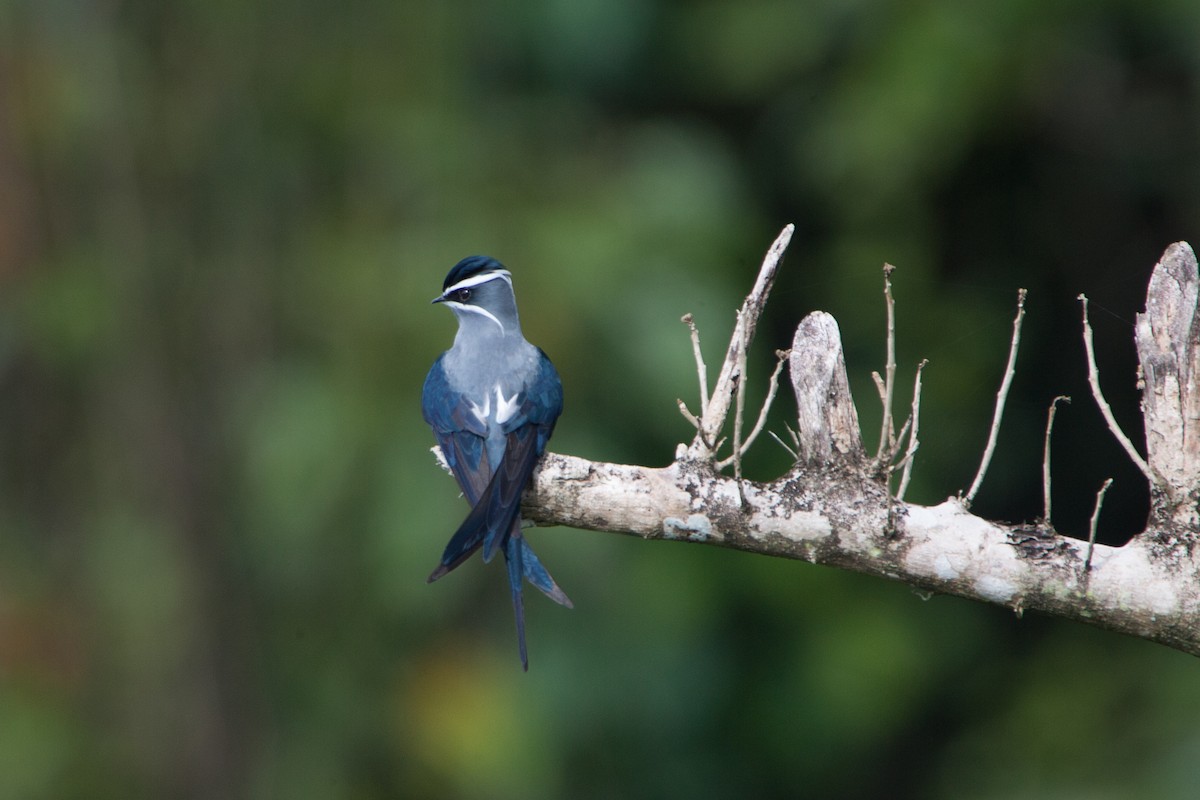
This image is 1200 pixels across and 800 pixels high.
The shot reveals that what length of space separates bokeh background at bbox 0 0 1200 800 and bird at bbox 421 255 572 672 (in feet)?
6.61

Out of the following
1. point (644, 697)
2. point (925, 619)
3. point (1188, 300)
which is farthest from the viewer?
point (925, 619)

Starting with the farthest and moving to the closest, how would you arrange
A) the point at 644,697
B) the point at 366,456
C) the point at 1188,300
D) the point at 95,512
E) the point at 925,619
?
the point at 925,619, the point at 95,512, the point at 644,697, the point at 366,456, the point at 1188,300

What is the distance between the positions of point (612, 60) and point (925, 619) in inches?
112

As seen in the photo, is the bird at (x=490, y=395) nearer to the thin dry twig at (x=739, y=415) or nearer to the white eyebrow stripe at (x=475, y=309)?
the white eyebrow stripe at (x=475, y=309)

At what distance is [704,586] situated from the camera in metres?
5.67

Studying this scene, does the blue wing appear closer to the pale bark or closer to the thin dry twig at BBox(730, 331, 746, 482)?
the pale bark

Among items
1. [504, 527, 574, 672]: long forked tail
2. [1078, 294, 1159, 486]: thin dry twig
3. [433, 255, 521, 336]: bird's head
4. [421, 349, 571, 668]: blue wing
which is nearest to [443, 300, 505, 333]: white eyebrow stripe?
[433, 255, 521, 336]: bird's head

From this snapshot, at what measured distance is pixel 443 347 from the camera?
199 inches

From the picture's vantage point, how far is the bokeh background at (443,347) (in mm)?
5242

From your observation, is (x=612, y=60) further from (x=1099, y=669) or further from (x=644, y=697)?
(x=1099, y=669)

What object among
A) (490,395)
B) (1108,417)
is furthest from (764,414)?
(490,395)

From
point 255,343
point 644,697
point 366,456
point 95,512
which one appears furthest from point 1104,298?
point 95,512

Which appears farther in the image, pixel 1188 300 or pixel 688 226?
pixel 688 226

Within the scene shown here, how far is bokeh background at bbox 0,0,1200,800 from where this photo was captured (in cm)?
524
